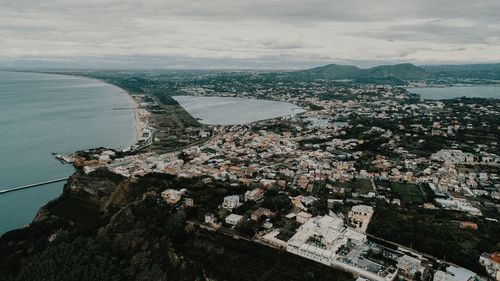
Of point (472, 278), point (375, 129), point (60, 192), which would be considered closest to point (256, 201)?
point (472, 278)

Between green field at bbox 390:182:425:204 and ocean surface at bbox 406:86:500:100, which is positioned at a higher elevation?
green field at bbox 390:182:425:204

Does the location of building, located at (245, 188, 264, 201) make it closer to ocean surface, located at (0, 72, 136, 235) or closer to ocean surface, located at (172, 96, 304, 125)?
ocean surface, located at (0, 72, 136, 235)

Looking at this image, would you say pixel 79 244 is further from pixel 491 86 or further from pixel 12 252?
pixel 491 86

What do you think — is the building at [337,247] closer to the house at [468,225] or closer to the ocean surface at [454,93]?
the house at [468,225]

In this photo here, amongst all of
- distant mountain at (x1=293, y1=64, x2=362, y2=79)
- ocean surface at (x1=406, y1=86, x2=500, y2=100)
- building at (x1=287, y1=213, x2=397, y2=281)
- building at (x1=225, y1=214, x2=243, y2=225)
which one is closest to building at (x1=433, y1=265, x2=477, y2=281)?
building at (x1=287, y1=213, x2=397, y2=281)

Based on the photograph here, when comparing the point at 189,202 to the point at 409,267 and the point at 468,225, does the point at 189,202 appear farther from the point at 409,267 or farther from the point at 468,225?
the point at 468,225

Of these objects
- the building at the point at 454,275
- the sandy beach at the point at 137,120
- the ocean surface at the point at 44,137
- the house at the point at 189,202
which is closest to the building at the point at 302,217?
the house at the point at 189,202

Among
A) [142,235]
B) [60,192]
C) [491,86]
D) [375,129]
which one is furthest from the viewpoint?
[491,86]
